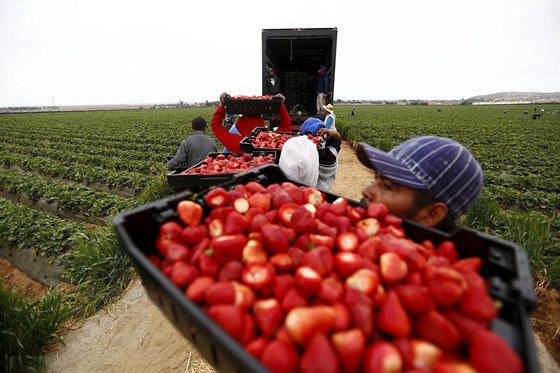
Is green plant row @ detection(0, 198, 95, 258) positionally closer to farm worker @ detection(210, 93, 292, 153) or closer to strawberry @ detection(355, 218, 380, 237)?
farm worker @ detection(210, 93, 292, 153)

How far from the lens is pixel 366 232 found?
4.00 ft

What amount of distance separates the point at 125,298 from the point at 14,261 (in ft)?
8.34

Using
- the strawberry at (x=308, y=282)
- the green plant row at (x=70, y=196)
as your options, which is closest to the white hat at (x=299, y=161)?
the strawberry at (x=308, y=282)

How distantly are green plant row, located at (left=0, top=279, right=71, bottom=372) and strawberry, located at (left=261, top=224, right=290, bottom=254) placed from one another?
2.64m

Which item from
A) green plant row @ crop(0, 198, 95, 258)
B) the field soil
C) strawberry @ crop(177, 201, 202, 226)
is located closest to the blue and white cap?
strawberry @ crop(177, 201, 202, 226)

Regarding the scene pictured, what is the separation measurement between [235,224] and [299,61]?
10.2 m

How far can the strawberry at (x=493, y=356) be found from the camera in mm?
657

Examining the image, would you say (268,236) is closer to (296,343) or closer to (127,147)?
(296,343)

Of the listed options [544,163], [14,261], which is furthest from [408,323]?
[544,163]

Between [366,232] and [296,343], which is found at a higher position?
[366,232]

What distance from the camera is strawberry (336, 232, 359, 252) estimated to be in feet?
3.65

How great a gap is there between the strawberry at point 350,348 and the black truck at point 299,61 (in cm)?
792

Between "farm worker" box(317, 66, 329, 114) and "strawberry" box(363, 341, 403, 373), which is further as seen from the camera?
"farm worker" box(317, 66, 329, 114)

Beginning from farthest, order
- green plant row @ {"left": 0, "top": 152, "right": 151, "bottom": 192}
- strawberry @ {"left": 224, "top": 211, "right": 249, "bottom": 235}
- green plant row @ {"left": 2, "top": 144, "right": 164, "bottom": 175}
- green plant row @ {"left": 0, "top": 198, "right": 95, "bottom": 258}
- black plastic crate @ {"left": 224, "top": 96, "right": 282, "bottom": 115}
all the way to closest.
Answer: green plant row @ {"left": 2, "top": 144, "right": 164, "bottom": 175}
green plant row @ {"left": 0, "top": 152, "right": 151, "bottom": 192}
black plastic crate @ {"left": 224, "top": 96, "right": 282, "bottom": 115}
green plant row @ {"left": 0, "top": 198, "right": 95, "bottom": 258}
strawberry @ {"left": 224, "top": 211, "right": 249, "bottom": 235}
